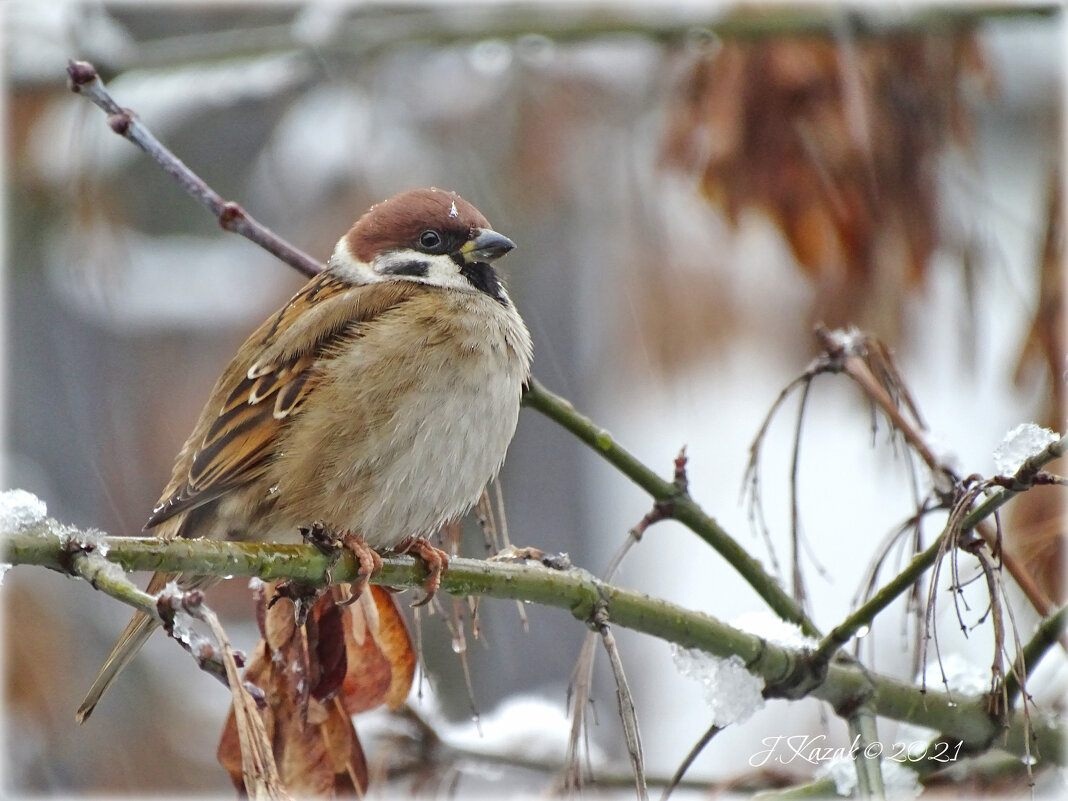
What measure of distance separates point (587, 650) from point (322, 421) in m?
0.80

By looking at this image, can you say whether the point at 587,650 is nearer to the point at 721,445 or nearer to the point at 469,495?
the point at 469,495

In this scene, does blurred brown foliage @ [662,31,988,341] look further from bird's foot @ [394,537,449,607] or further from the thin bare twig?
the thin bare twig

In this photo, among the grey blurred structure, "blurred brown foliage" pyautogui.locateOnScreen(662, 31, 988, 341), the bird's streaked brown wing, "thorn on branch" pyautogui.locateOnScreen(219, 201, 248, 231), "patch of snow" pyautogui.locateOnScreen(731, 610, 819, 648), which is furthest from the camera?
the grey blurred structure

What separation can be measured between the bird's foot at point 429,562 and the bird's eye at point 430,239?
0.91 m

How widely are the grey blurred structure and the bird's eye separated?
61 cm

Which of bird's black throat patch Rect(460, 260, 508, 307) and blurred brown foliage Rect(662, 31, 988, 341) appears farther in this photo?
blurred brown foliage Rect(662, 31, 988, 341)

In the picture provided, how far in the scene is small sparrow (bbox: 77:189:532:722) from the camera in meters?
2.40

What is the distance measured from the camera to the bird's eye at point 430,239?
2.95 meters

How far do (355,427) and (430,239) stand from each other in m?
0.70

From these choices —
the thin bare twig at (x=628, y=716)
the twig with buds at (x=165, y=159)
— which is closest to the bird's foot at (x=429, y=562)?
the thin bare twig at (x=628, y=716)

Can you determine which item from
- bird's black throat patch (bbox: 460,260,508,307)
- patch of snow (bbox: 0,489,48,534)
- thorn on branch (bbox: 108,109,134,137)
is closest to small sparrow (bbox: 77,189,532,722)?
bird's black throat patch (bbox: 460,260,508,307)

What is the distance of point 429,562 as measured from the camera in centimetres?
212

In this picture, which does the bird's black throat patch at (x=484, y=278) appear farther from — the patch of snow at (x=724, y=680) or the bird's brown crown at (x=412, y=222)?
the patch of snow at (x=724, y=680)

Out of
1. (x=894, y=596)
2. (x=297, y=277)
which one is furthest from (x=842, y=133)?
(x=297, y=277)
